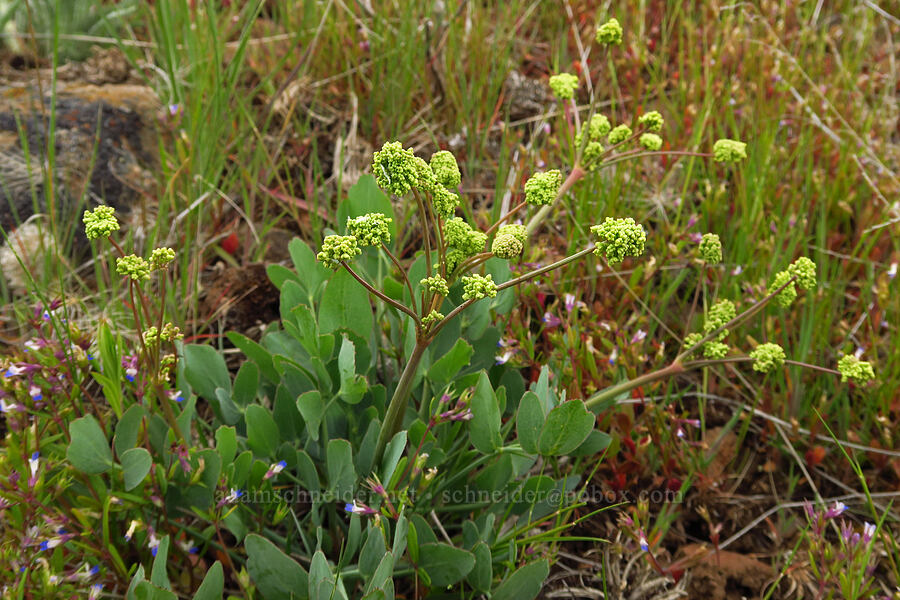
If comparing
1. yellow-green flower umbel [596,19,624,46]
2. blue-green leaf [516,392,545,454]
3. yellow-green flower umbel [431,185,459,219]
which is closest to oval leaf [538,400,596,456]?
blue-green leaf [516,392,545,454]

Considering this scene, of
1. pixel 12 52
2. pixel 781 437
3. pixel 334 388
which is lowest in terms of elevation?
pixel 781 437

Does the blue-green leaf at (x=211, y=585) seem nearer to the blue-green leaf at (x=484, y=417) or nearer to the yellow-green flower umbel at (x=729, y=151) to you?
the blue-green leaf at (x=484, y=417)

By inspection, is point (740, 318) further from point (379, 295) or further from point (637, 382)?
point (379, 295)

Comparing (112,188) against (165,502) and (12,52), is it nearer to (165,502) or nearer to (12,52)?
(12,52)

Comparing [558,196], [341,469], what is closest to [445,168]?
[558,196]

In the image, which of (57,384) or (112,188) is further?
(112,188)

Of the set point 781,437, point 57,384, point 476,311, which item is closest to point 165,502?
point 57,384
